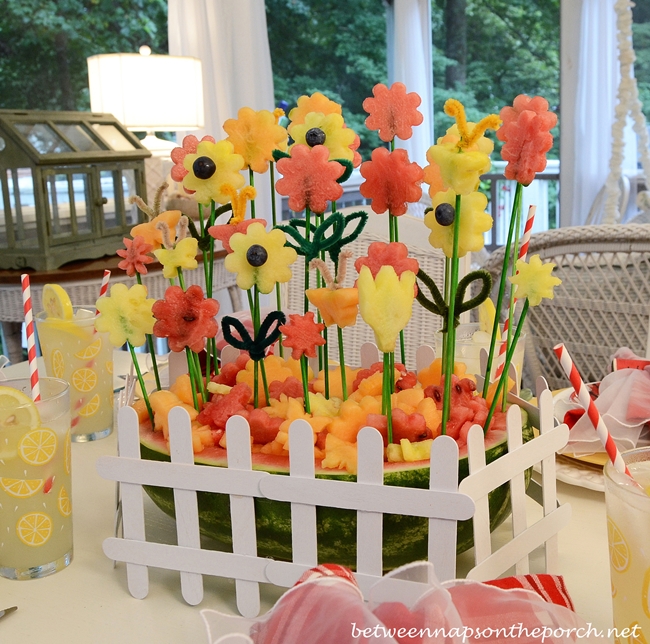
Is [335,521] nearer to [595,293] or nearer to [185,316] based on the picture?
[185,316]

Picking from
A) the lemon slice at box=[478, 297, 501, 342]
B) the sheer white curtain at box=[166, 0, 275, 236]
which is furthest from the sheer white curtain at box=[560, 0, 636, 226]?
the lemon slice at box=[478, 297, 501, 342]

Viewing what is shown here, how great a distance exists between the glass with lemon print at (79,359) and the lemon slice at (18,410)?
0.32 m

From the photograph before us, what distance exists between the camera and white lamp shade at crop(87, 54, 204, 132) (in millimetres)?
2725

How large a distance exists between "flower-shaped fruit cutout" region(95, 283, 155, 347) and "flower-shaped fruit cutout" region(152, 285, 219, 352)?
2cm

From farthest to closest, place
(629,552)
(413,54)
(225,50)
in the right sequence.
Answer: (413,54) < (225,50) < (629,552)

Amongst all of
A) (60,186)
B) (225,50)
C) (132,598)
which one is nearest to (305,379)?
(132,598)

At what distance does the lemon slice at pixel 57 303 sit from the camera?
1019 mm

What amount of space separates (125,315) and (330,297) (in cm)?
19

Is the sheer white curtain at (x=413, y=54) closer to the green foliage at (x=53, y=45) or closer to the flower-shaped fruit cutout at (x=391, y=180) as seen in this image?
the green foliage at (x=53, y=45)

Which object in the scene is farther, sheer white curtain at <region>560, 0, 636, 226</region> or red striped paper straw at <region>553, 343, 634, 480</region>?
sheer white curtain at <region>560, 0, 636, 226</region>

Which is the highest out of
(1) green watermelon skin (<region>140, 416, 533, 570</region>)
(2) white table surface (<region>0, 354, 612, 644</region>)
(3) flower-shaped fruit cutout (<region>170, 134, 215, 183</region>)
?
(3) flower-shaped fruit cutout (<region>170, 134, 215, 183</region>)

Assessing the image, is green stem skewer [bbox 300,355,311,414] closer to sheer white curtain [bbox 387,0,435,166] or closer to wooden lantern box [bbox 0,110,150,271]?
wooden lantern box [bbox 0,110,150,271]

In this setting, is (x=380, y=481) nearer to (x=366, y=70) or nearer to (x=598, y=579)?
(x=598, y=579)

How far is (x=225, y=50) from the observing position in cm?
374
